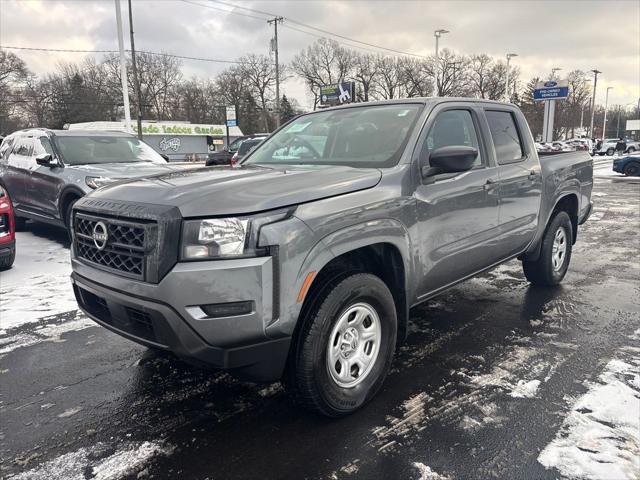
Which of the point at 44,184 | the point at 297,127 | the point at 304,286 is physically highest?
the point at 297,127

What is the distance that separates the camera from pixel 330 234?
2641 millimetres

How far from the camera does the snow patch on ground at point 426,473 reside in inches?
94.0

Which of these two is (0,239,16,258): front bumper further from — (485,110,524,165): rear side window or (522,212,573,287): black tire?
(522,212,573,287): black tire

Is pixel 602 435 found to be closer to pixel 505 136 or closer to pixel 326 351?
pixel 326 351

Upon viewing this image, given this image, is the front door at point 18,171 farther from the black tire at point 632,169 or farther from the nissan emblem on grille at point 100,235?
the black tire at point 632,169

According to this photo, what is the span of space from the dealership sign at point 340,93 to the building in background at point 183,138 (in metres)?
12.9

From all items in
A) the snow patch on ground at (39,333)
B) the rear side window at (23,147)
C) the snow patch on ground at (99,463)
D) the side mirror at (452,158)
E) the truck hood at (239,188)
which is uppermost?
the rear side window at (23,147)

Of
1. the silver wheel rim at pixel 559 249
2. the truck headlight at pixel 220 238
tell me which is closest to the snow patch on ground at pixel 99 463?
the truck headlight at pixel 220 238

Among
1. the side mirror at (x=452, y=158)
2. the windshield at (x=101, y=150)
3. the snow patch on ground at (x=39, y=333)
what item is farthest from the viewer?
the windshield at (x=101, y=150)

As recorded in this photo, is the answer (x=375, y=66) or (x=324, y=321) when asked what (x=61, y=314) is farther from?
(x=375, y=66)

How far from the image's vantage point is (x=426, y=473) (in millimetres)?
2424

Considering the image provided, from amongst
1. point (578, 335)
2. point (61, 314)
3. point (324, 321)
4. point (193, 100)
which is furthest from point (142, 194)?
point (193, 100)

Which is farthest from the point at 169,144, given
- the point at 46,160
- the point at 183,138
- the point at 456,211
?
the point at 456,211

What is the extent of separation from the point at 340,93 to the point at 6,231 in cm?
3791
